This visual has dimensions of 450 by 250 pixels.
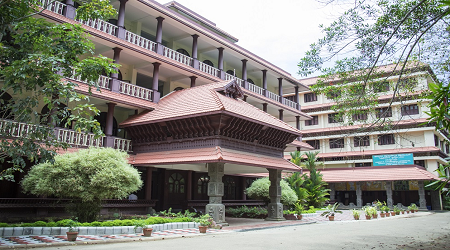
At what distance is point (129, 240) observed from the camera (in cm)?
1083

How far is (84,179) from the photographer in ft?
42.1

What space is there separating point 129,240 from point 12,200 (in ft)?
19.9

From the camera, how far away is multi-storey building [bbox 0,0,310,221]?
15.6 meters

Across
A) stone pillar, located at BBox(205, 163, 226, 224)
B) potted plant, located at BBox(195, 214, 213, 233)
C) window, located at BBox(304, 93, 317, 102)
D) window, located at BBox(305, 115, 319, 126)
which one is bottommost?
potted plant, located at BBox(195, 214, 213, 233)

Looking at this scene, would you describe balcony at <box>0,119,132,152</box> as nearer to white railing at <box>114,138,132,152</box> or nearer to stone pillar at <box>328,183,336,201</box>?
white railing at <box>114,138,132,152</box>

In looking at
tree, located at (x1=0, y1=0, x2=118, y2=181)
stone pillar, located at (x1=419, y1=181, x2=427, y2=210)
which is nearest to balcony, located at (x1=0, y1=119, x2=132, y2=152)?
tree, located at (x1=0, y1=0, x2=118, y2=181)

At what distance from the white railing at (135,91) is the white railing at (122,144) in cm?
251

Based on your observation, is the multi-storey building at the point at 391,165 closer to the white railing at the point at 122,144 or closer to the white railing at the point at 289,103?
the white railing at the point at 289,103

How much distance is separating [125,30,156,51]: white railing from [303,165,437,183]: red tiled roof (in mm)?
22827

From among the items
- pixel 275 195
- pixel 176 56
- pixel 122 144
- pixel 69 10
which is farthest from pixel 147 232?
pixel 176 56

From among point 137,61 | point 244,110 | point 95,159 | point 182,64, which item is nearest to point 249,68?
point 182,64

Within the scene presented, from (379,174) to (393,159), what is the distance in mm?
2438

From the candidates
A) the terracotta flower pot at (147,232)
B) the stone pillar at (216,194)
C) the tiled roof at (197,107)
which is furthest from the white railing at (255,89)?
the terracotta flower pot at (147,232)

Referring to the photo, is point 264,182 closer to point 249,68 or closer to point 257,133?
point 257,133
